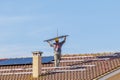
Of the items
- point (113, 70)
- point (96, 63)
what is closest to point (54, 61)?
point (96, 63)

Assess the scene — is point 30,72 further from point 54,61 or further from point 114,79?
point 114,79

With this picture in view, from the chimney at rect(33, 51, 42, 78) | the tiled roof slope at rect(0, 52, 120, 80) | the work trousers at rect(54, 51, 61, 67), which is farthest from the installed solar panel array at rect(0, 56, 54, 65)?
the chimney at rect(33, 51, 42, 78)

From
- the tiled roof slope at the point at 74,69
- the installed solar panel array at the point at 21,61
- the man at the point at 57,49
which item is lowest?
the tiled roof slope at the point at 74,69

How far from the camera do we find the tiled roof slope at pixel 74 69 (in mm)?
28781

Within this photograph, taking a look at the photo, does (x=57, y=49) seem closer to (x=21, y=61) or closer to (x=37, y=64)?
(x=37, y=64)

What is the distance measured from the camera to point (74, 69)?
30.4 m

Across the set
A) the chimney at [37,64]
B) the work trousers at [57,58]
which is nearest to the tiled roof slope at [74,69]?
the chimney at [37,64]

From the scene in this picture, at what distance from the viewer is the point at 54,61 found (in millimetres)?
32906

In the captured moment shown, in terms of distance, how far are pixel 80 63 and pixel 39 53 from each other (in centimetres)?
323

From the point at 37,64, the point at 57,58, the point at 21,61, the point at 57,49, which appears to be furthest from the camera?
the point at 21,61

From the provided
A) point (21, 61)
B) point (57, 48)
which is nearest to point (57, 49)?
point (57, 48)

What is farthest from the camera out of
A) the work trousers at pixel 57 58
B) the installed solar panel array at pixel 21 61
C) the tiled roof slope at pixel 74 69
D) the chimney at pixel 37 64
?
the installed solar panel array at pixel 21 61

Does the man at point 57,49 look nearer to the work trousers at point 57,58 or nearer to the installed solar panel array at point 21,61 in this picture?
the work trousers at point 57,58

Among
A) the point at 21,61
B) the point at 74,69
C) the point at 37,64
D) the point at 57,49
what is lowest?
the point at 74,69
